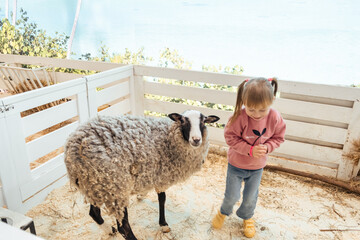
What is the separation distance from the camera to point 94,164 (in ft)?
5.06

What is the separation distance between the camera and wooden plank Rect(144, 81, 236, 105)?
2.92 metres

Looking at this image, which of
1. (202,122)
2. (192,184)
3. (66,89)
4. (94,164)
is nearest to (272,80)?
(202,122)

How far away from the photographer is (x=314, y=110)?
104 inches

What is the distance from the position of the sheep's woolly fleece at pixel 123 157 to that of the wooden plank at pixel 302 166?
1396mm

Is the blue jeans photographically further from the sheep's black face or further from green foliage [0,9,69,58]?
green foliage [0,9,69,58]

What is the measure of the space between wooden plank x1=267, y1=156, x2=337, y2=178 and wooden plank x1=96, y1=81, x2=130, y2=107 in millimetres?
1929

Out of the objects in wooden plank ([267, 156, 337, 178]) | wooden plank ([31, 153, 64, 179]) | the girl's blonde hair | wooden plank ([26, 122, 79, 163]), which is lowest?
wooden plank ([267, 156, 337, 178])

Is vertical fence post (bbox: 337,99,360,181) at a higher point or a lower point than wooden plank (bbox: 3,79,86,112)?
lower

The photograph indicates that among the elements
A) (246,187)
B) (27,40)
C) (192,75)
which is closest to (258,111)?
(246,187)

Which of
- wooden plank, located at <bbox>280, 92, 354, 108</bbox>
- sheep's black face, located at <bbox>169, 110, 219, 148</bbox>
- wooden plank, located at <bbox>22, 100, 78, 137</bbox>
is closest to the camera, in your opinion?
sheep's black face, located at <bbox>169, 110, 219, 148</bbox>

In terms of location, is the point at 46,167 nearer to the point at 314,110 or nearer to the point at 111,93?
the point at 111,93

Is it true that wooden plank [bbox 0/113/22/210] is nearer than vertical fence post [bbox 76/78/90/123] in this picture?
Yes

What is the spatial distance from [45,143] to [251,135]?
5.82 ft

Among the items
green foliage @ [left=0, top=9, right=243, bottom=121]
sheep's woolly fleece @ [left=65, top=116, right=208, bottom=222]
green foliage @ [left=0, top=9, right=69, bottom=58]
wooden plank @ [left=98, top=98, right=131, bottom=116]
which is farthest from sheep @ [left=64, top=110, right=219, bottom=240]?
green foliage @ [left=0, top=9, right=69, bottom=58]
